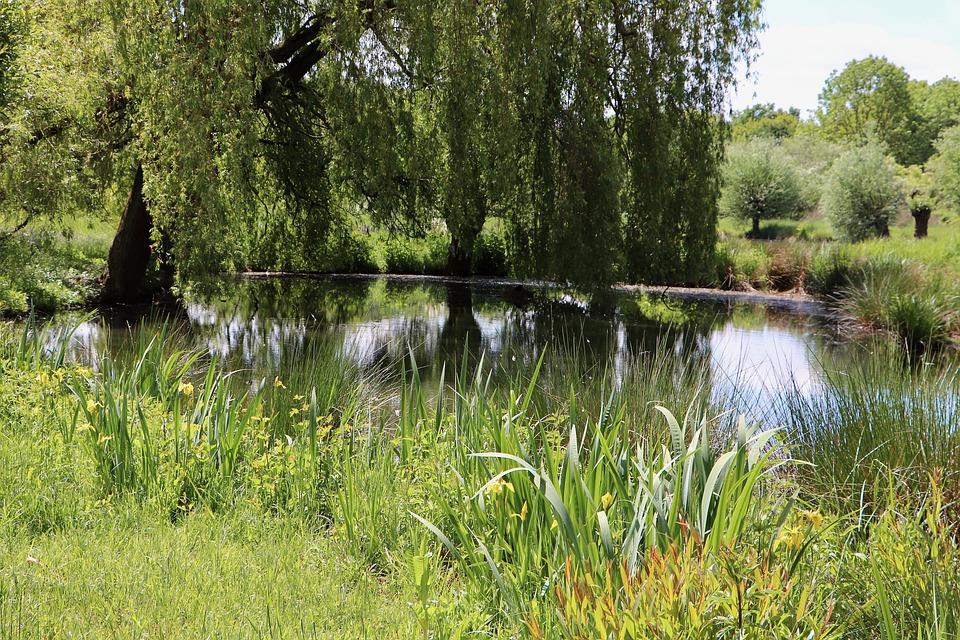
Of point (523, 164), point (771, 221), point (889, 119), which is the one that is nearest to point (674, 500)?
point (523, 164)

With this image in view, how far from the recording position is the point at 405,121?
9.12m

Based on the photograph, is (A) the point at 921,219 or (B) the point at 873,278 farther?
(A) the point at 921,219

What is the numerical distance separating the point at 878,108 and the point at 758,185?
97.0 ft

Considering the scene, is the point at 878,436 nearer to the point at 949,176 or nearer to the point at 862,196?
the point at 862,196

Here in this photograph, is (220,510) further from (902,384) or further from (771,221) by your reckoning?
(771,221)

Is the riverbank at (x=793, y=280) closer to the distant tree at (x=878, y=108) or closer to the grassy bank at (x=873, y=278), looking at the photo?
the grassy bank at (x=873, y=278)

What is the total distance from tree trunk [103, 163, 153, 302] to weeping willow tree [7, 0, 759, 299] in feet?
0.10

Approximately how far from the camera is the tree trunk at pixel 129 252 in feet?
37.7

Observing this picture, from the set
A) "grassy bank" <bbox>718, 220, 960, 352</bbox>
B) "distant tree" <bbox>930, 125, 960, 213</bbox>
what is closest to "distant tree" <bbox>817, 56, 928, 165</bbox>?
"distant tree" <bbox>930, 125, 960, 213</bbox>

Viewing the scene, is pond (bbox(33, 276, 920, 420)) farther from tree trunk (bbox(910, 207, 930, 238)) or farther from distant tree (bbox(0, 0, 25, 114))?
tree trunk (bbox(910, 207, 930, 238))

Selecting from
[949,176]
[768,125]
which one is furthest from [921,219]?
[768,125]

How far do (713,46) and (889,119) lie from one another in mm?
50215

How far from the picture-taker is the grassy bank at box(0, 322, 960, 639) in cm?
206

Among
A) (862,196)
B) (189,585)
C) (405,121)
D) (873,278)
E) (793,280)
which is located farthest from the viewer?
(862,196)
